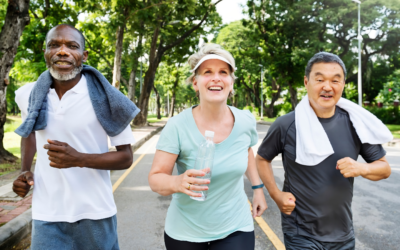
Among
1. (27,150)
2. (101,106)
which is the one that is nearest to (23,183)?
(27,150)

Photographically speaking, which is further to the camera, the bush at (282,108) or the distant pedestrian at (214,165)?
the bush at (282,108)

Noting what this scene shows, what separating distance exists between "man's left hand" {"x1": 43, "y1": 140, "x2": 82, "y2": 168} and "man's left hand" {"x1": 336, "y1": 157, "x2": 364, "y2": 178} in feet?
5.32

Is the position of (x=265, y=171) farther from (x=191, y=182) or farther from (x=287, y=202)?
(x=191, y=182)

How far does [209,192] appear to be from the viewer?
224cm

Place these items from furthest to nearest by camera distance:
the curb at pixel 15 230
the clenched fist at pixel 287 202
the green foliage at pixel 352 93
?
the green foliage at pixel 352 93
the curb at pixel 15 230
the clenched fist at pixel 287 202

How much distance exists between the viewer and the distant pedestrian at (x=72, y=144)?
2186 mm

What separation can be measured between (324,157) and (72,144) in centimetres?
168

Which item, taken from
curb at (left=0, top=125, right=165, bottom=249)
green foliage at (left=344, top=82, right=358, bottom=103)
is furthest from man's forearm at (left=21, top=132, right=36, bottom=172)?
green foliage at (left=344, top=82, right=358, bottom=103)

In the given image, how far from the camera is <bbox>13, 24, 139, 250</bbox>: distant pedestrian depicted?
2.19m

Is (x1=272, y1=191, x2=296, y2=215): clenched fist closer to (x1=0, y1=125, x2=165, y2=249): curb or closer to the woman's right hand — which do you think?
the woman's right hand

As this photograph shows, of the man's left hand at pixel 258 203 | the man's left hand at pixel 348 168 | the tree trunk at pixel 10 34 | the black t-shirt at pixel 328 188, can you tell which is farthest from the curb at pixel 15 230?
the tree trunk at pixel 10 34

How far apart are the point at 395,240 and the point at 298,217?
270 cm

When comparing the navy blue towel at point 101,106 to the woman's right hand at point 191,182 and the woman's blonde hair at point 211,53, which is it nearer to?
the woman's blonde hair at point 211,53

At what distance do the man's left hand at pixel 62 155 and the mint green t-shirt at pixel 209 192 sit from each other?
497 millimetres
